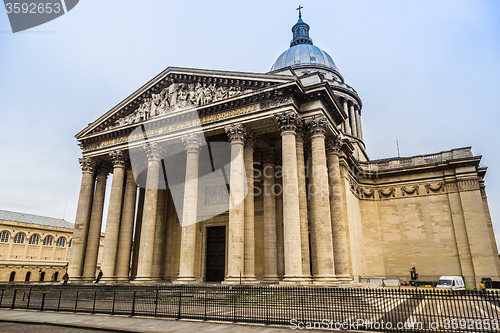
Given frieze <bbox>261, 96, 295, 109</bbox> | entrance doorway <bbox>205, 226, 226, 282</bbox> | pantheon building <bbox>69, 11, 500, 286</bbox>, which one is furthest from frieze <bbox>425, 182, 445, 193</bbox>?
entrance doorway <bbox>205, 226, 226, 282</bbox>

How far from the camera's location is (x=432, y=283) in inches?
1100

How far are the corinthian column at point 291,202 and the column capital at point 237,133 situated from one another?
8.01 ft

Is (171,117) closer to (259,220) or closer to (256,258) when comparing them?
(259,220)

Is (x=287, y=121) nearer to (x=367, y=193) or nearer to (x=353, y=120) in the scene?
(x=367, y=193)

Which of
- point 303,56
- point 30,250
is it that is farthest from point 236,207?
point 30,250

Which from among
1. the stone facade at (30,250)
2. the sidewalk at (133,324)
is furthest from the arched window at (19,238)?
the sidewalk at (133,324)

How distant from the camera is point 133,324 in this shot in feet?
34.8

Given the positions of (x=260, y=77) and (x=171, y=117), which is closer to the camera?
(x=260, y=77)

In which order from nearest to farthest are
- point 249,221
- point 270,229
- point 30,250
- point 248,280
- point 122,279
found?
point 248,280 < point 249,221 < point 270,229 < point 122,279 < point 30,250

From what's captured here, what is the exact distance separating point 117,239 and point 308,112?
55.2 feet

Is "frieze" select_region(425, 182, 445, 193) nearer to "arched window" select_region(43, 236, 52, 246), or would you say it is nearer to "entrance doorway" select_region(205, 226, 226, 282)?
"entrance doorway" select_region(205, 226, 226, 282)

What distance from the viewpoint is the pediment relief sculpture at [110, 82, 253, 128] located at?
22766 mm

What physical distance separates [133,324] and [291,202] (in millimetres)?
10724

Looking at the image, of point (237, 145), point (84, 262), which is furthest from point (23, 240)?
point (237, 145)
